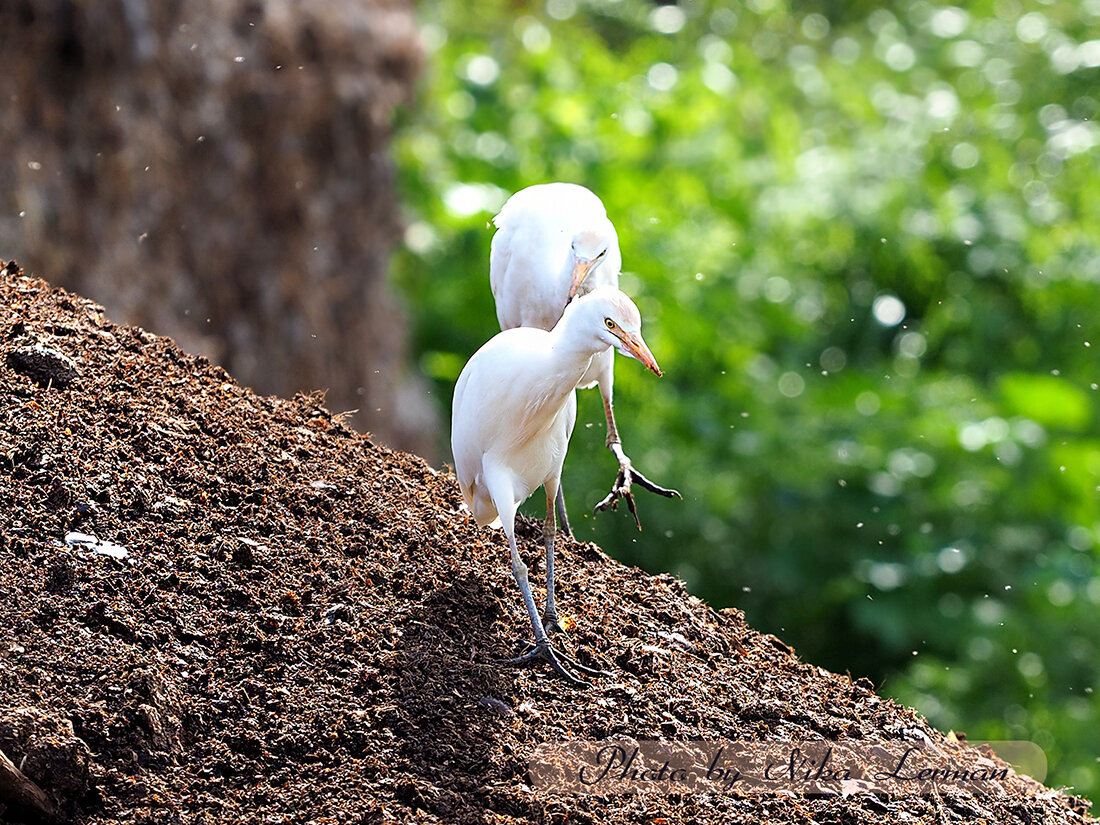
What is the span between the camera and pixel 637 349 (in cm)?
247

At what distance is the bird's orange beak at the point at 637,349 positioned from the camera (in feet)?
8.02

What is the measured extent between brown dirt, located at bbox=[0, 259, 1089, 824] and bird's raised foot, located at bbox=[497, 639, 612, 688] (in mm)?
33

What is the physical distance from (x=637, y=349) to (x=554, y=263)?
915 millimetres

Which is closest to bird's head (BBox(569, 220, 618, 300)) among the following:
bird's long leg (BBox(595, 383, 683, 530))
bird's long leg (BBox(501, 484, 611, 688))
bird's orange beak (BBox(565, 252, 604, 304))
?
bird's orange beak (BBox(565, 252, 604, 304))

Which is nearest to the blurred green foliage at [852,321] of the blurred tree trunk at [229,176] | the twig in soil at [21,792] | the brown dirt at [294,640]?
the blurred tree trunk at [229,176]

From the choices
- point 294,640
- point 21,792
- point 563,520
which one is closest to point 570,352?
point 294,640

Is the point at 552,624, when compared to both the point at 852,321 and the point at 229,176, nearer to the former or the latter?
the point at 229,176

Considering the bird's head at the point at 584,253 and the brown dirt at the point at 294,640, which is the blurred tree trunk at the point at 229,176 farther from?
the bird's head at the point at 584,253

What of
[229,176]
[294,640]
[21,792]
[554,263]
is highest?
Result: [229,176]

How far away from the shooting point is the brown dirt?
7.63ft

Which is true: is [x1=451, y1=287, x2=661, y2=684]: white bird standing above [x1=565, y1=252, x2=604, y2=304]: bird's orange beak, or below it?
below

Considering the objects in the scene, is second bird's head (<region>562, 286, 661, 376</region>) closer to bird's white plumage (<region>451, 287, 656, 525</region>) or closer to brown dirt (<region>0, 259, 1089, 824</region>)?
bird's white plumage (<region>451, 287, 656, 525</region>)

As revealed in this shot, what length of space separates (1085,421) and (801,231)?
96.7 inches

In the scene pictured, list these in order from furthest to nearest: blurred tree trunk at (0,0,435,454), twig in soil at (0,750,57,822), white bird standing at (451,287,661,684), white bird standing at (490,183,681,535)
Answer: blurred tree trunk at (0,0,435,454) → white bird standing at (490,183,681,535) → white bird standing at (451,287,661,684) → twig in soil at (0,750,57,822)
